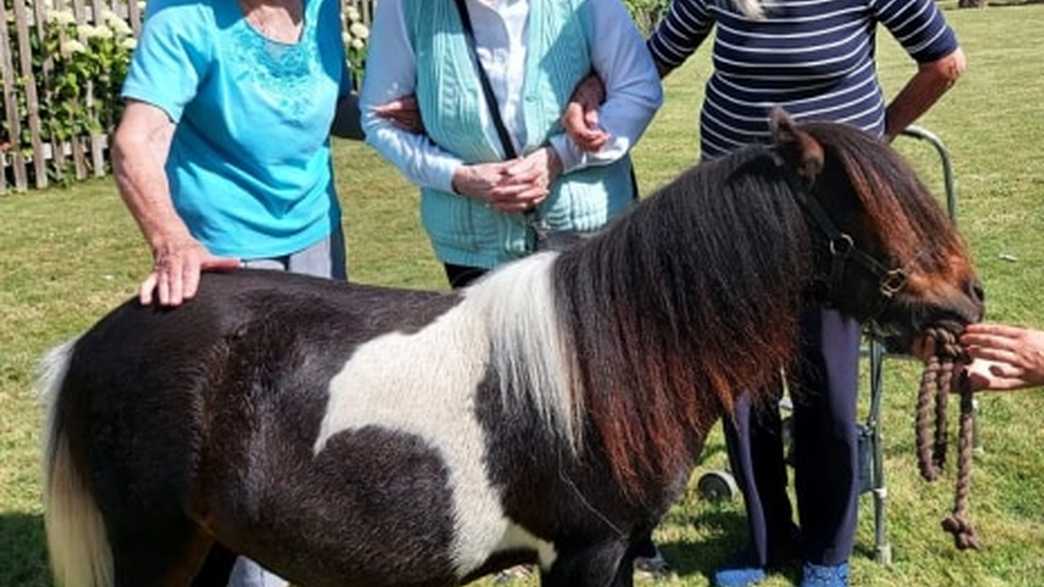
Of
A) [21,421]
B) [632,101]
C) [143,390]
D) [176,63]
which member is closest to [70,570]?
[143,390]

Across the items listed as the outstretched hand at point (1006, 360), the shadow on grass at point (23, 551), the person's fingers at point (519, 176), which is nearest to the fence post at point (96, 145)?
the shadow on grass at point (23, 551)

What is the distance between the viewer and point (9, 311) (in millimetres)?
7008

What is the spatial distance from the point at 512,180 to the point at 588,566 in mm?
1037

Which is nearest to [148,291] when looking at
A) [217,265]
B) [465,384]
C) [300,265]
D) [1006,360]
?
[217,265]

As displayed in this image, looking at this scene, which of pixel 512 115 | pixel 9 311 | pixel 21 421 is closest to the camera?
pixel 512 115

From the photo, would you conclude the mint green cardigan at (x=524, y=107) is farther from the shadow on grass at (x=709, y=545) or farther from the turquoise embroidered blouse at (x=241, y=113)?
the shadow on grass at (x=709, y=545)

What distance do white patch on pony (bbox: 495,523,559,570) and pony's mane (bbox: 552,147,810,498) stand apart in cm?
25

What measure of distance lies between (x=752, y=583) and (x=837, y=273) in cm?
182

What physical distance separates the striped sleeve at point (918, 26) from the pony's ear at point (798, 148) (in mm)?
1063

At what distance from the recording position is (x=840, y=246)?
246cm

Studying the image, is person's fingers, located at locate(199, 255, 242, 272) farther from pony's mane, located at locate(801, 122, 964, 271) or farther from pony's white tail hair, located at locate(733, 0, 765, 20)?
pony's white tail hair, located at locate(733, 0, 765, 20)

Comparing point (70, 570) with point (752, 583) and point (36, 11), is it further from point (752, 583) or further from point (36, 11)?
point (36, 11)

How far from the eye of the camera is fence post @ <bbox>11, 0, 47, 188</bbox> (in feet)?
33.0

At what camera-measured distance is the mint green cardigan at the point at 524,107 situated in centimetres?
310
